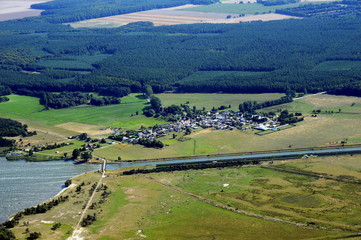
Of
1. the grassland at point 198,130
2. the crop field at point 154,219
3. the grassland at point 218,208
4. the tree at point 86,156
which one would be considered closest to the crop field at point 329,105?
the grassland at point 198,130

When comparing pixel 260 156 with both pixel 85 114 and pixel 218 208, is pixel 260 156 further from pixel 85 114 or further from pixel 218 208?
pixel 85 114

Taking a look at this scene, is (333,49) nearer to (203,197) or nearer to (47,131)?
(47,131)

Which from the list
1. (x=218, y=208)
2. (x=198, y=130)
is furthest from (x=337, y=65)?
(x=218, y=208)

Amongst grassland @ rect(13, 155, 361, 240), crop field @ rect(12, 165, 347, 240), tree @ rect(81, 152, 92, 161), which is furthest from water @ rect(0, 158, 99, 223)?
crop field @ rect(12, 165, 347, 240)

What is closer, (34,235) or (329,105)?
(34,235)

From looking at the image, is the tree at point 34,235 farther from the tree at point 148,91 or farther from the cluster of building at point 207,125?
the tree at point 148,91

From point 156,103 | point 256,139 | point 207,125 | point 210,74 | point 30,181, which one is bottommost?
point 30,181
